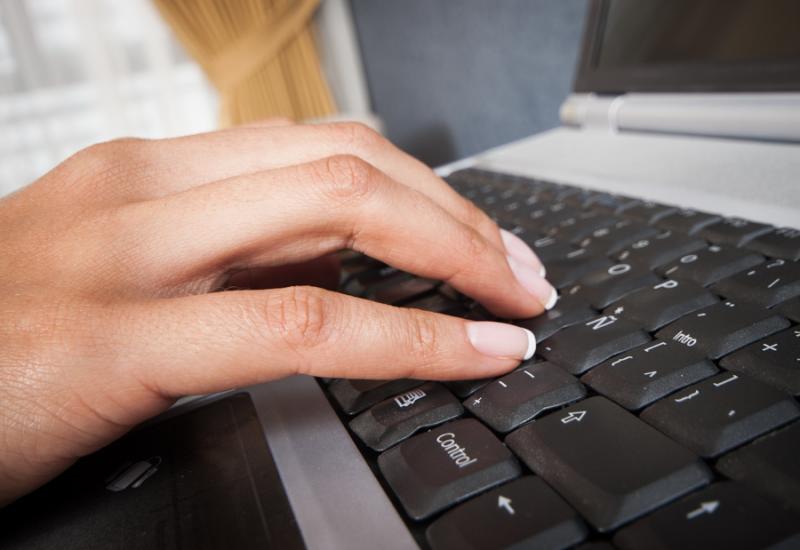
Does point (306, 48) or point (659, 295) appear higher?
point (306, 48)

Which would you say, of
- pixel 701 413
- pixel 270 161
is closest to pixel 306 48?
pixel 270 161

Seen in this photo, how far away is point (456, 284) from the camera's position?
42 centimetres

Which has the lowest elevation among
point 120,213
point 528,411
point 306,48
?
point 528,411

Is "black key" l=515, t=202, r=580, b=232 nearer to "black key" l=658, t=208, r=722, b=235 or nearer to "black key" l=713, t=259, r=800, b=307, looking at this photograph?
"black key" l=658, t=208, r=722, b=235

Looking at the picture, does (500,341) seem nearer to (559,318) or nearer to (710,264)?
(559,318)

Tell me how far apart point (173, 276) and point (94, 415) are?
106mm

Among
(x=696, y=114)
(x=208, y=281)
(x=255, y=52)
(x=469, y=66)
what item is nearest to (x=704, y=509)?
(x=208, y=281)

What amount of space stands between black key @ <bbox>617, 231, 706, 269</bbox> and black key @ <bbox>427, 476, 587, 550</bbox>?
A: 0.78 ft

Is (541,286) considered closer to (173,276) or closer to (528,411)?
(528,411)

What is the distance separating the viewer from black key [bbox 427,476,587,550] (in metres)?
0.22

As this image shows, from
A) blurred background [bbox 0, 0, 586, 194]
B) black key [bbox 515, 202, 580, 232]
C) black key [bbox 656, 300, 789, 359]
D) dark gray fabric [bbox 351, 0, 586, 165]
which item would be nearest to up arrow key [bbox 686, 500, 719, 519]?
black key [bbox 656, 300, 789, 359]

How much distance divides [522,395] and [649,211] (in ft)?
0.93

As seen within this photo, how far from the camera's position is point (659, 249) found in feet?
1.41

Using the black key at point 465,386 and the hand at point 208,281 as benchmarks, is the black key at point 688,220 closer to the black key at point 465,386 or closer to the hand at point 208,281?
the hand at point 208,281
